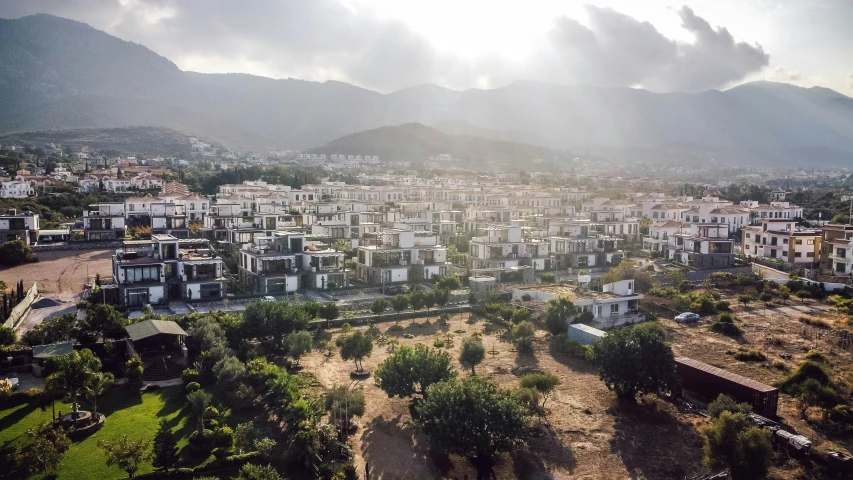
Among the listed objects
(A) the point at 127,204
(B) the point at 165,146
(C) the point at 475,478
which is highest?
(B) the point at 165,146

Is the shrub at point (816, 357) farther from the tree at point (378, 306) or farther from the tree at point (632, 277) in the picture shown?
the tree at point (378, 306)

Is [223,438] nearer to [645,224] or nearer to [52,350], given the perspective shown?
[52,350]

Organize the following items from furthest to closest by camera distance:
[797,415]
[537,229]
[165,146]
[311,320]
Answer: [165,146] → [537,229] → [311,320] → [797,415]

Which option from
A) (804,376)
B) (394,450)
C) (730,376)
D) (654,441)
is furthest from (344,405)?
(804,376)

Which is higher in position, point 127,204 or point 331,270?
point 127,204

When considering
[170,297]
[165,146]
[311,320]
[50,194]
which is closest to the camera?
[311,320]

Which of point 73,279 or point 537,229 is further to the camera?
point 537,229

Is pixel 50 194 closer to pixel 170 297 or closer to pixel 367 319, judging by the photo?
pixel 170 297

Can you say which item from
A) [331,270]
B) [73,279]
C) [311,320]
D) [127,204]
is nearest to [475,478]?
[311,320]
